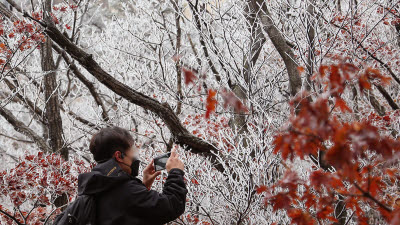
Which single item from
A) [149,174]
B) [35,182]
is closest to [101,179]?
[149,174]

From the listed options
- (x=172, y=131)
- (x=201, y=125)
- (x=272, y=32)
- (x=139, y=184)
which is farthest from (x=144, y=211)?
(x=201, y=125)

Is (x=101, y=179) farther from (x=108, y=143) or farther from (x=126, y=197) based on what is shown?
(x=108, y=143)

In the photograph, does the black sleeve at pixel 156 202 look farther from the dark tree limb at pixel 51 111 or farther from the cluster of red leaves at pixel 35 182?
the dark tree limb at pixel 51 111

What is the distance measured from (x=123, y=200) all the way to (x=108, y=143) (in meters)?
0.37

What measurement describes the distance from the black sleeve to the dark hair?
0.25m

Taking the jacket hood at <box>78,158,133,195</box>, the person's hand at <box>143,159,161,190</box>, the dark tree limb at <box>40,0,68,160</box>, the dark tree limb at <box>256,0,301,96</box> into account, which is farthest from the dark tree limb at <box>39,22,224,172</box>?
the dark tree limb at <box>40,0,68,160</box>

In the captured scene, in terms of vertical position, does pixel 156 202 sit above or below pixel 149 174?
below

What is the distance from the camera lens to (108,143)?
204 centimetres

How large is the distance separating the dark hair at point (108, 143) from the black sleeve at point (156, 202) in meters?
0.25

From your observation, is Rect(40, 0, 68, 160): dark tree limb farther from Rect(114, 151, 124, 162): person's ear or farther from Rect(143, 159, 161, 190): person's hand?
Rect(114, 151, 124, 162): person's ear

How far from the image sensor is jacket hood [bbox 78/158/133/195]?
1821mm

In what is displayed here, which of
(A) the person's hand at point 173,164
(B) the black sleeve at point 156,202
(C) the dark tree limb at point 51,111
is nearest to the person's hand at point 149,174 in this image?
(A) the person's hand at point 173,164

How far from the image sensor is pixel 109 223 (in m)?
1.82

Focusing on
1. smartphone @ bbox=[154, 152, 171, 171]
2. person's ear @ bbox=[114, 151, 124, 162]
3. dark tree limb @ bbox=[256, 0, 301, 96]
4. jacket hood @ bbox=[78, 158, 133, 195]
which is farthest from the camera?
dark tree limb @ bbox=[256, 0, 301, 96]
